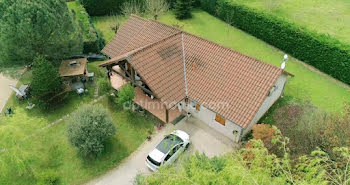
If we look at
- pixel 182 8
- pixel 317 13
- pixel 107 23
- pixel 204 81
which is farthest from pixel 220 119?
pixel 317 13

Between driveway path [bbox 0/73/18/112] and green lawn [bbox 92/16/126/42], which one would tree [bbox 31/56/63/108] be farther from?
green lawn [bbox 92/16/126/42]

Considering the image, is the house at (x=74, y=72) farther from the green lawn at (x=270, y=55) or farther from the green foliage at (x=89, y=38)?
the green lawn at (x=270, y=55)

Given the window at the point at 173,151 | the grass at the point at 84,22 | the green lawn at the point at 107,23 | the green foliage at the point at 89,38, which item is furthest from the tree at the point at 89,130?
the green lawn at the point at 107,23

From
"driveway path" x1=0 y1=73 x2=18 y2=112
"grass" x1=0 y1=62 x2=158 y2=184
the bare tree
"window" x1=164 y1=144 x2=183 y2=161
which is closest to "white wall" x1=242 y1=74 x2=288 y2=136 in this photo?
"window" x1=164 y1=144 x2=183 y2=161

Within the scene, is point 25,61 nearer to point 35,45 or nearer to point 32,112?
point 35,45

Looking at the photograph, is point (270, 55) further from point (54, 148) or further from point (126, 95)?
point (54, 148)
